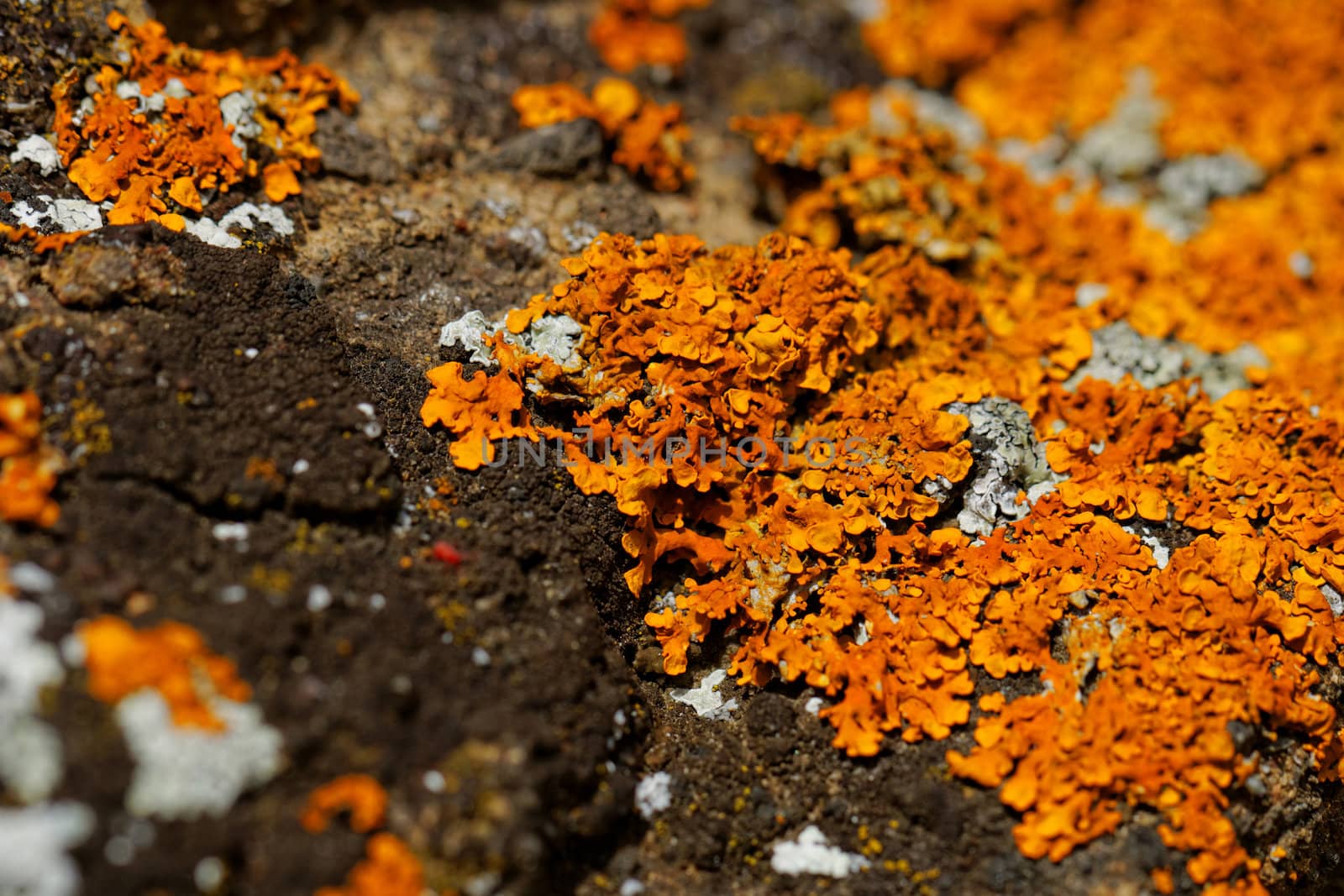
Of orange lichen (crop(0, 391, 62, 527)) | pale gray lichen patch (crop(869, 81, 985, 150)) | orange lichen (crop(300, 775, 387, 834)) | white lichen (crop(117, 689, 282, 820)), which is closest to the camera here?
white lichen (crop(117, 689, 282, 820))

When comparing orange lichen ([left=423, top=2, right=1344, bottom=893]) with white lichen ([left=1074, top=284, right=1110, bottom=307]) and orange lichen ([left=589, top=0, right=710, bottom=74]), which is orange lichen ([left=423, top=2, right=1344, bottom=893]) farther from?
orange lichen ([left=589, top=0, right=710, bottom=74])

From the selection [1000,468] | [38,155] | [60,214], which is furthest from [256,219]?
[1000,468]

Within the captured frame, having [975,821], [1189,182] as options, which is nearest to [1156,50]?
[1189,182]

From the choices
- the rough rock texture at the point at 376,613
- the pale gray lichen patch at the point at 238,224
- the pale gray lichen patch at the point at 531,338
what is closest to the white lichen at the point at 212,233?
the pale gray lichen patch at the point at 238,224

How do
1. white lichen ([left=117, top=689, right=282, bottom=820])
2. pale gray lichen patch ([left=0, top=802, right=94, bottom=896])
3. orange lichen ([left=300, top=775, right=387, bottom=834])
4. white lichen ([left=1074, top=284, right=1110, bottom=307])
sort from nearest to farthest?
pale gray lichen patch ([left=0, top=802, right=94, bottom=896]) → white lichen ([left=117, top=689, right=282, bottom=820]) → orange lichen ([left=300, top=775, right=387, bottom=834]) → white lichen ([left=1074, top=284, right=1110, bottom=307])

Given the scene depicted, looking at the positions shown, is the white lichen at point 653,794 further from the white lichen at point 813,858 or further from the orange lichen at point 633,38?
the orange lichen at point 633,38

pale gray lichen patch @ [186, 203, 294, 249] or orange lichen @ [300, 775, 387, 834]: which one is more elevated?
pale gray lichen patch @ [186, 203, 294, 249]

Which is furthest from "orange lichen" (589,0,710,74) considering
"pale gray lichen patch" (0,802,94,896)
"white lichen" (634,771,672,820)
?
"pale gray lichen patch" (0,802,94,896)
